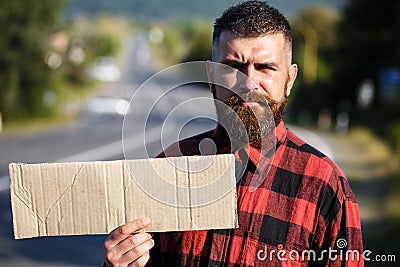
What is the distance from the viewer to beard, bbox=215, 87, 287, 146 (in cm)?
269

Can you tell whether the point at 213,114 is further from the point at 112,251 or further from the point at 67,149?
the point at 67,149

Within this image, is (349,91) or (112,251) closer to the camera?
(112,251)

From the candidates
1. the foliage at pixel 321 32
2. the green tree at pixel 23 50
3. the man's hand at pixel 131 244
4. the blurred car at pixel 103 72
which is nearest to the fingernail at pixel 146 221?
the man's hand at pixel 131 244

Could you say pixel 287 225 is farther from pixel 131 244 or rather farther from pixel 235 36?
pixel 235 36

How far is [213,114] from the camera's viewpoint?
3.01 m

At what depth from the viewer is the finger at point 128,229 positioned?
100 inches

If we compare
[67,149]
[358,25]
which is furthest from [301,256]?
[358,25]

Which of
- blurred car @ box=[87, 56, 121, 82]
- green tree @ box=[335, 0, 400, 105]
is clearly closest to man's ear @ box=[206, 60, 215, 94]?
green tree @ box=[335, 0, 400, 105]

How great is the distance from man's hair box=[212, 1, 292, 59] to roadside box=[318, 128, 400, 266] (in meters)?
6.84

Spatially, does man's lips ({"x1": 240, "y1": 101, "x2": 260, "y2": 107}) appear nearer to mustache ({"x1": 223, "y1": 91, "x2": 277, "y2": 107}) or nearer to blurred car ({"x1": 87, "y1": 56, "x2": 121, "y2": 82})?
mustache ({"x1": 223, "y1": 91, "x2": 277, "y2": 107})

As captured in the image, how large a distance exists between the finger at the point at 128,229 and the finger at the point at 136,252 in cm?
5

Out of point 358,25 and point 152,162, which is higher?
point 358,25

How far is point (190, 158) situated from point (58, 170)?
1.41 feet

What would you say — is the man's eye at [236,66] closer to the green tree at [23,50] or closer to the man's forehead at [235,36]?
the man's forehead at [235,36]
